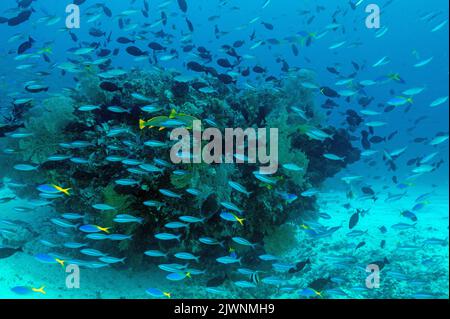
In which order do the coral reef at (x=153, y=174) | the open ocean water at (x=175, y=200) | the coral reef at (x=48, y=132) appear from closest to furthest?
the open ocean water at (x=175, y=200) < the coral reef at (x=153, y=174) < the coral reef at (x=48, y=132)

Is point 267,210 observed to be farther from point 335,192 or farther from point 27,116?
point 335,192

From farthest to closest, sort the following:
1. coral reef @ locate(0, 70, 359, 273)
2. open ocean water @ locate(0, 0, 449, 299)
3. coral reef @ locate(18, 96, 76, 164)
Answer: coral reef @ locate(18, 96, 76, 164), coral reef @ locate(0, 70, 359, 273), open ocean water @ locate(0, 0, 449, 299)

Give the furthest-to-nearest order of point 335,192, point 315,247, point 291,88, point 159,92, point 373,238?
1. point 335,192
2. point 291,88
3. point 373,238
4. point 315,247
5. point 159,92

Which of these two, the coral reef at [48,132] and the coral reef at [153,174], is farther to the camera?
the coral reef at [48,132]

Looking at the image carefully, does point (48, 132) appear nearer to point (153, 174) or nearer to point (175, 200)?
point (153, 174)

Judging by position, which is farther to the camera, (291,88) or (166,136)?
(291,88)

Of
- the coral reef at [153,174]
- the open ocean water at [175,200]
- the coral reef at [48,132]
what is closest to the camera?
the open ocean water at [175,200]

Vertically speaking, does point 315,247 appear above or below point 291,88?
below

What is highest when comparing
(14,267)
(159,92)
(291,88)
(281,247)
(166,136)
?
(291,88)

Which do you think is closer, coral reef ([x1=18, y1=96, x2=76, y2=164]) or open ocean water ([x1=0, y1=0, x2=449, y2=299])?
open ocean water ([x1=0, y1=0, x2=449, y2=299])

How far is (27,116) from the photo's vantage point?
346 inches

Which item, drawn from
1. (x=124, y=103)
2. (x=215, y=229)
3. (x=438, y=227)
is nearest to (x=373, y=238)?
(x=438, y=227)

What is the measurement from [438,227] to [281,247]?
763 cm

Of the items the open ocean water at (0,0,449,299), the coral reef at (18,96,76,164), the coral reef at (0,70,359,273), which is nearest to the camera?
the open ocean water at (0,0,449,299)
